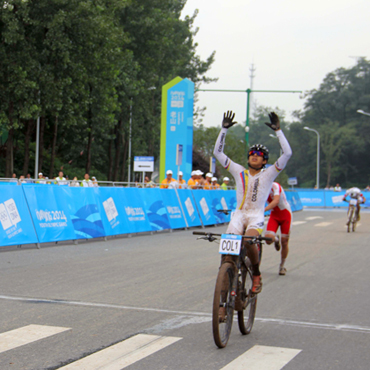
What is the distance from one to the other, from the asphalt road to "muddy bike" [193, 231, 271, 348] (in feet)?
0.54

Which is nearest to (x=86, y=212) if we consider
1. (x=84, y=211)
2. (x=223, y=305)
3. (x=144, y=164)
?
(x=84, y=211)

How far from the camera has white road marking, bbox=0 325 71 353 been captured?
5632 millimetres

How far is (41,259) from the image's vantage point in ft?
40.2

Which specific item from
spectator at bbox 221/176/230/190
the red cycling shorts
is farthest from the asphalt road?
spectator at bbox 221/176/230/190

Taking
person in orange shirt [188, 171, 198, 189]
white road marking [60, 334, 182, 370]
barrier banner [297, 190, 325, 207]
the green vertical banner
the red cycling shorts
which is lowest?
barrier banner [297, 190, 325, 207]

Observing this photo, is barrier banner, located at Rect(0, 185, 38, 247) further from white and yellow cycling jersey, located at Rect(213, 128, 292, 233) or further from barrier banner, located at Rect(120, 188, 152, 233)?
white and yellow cycling jersey, located at Rect(213, 128, 292, 233)

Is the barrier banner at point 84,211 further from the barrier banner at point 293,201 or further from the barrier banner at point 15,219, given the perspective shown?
the barrier banner at point 293,201

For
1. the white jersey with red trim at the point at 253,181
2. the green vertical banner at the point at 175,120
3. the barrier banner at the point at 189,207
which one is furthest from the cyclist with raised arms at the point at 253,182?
the green vertical banner at the point at 175,120

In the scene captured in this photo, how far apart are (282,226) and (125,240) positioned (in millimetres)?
6605

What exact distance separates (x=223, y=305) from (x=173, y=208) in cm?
1543

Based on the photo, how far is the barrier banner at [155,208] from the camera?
62.1ft

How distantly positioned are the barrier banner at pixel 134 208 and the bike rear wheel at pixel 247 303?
35.8ft

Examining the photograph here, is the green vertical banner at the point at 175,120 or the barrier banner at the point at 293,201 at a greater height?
the green vertical banner at the point at 175,120

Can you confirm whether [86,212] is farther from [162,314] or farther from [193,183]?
[162,314]
